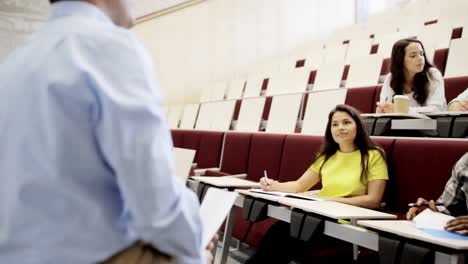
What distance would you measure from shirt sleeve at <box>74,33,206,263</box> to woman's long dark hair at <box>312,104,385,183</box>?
0.44 metres

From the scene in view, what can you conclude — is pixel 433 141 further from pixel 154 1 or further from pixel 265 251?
pixel 154 1

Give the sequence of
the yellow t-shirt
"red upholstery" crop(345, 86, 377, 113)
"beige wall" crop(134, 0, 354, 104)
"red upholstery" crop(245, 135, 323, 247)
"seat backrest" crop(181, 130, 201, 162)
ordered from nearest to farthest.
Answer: the yellow t-shirt, "red upholstery" crop(245, 135, 323, 247), "red upholstery" crop(345, 86, 377, 113), "seat backrest" crop(181, 130, 201, 162), "beige wall" crop(134, 0, 354, 104)

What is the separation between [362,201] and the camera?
52cm

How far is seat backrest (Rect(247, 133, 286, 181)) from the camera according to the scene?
2.51 ft

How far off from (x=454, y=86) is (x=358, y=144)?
1.03ft

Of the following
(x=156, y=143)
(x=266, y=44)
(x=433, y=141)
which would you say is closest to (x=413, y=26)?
(x=266, y=44)

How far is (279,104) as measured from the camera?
0.97m

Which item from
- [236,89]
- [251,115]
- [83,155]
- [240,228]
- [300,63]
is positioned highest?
[300,63]

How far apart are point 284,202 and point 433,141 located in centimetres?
Result: 21

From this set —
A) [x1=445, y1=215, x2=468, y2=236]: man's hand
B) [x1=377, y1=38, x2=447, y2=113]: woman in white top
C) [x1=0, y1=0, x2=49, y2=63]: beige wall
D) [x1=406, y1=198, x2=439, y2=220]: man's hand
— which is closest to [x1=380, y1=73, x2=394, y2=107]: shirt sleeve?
[x1=377, y1=38, x2=447, y2=113]: woman in white top

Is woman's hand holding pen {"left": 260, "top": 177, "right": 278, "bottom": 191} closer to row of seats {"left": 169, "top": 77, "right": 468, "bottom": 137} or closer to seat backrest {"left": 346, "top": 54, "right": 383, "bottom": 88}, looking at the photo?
row of seats {"left": 169, "top": 77, "right": 468, "bottom": 137}

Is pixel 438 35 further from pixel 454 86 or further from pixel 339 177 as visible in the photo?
pixel 339 177

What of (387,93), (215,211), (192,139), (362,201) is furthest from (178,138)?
(215,211)

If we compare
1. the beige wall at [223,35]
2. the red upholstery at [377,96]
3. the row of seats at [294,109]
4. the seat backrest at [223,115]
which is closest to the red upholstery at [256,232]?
the row of seats at [294,109]
